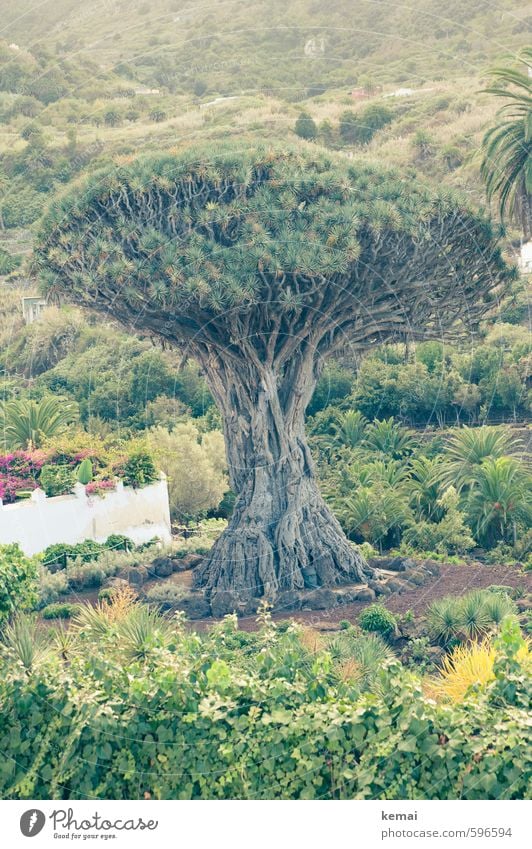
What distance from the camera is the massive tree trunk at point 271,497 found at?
17.2m

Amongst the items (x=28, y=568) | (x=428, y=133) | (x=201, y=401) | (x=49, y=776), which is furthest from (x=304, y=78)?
(x=49, y=776)

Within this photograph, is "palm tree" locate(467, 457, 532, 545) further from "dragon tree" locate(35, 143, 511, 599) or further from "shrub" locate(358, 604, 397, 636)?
"shrub" locate(358, 604, 397, 636)

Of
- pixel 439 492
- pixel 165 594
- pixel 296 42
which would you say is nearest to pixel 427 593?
pixel 165 594

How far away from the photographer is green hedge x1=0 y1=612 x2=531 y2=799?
923 centimetres

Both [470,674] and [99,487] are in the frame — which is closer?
[470,674]

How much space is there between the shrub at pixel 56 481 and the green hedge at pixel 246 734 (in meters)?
9.11

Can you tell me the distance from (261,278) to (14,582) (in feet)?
17.5

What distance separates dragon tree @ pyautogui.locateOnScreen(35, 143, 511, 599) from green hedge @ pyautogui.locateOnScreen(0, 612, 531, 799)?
21.8 feet

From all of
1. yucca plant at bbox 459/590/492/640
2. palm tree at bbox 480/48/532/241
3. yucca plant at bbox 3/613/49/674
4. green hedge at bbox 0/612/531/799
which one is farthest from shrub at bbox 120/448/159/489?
green hedge at bbox 0/612/531/799

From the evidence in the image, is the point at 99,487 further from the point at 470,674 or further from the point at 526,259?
the point at 526,259

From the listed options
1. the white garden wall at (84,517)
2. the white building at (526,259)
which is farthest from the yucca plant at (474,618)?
the white building at (526,259)

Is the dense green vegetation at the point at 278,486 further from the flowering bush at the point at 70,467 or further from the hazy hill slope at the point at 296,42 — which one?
the hazy hill slope at the point at 296,42

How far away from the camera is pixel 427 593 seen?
55.1 feet

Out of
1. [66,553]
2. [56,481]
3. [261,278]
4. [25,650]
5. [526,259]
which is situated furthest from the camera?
[526,259]
